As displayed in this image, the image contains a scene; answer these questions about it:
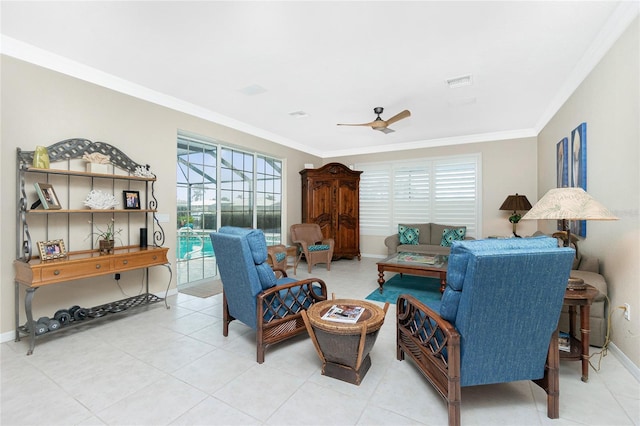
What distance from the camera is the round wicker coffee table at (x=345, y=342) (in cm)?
195

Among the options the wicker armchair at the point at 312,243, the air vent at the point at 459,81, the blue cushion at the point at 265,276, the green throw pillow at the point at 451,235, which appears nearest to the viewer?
the blue cushion at the point at 265,276

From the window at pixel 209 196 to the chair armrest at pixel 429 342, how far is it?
3.51 metres

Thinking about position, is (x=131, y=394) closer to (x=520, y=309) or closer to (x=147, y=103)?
(x=520, y=309)

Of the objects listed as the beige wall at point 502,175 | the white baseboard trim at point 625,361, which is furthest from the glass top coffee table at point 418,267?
the beige wall at point 502,175

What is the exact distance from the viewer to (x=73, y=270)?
8.93ft

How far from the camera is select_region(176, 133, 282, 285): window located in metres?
4.49

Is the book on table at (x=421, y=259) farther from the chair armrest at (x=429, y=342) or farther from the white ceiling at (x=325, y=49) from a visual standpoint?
the white ceiling at (x=325, y=49)

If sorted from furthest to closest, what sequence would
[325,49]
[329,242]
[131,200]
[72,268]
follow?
[329,242] → [131,200] → [325,49] → [72,268]

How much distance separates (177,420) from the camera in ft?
5.53

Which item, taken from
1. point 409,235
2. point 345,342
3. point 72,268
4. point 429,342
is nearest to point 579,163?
point 429,342

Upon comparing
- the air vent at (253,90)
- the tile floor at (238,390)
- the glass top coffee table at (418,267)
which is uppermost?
the air vent at (253,90)

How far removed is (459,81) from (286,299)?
322 centimetres

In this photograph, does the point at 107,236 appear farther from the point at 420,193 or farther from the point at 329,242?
the point at 420,193

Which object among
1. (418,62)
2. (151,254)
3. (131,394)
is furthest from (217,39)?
(131,394)
